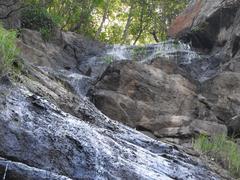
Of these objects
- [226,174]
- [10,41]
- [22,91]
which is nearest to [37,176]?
[22,91]

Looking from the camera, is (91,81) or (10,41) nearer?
(10,41)

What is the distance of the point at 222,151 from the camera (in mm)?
9250

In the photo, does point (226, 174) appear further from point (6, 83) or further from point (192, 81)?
point (192, 81)

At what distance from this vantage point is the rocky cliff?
612cm

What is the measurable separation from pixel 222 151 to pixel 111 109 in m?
3.26

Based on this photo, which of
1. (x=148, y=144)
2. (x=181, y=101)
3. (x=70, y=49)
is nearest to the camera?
(x=148, y=144)

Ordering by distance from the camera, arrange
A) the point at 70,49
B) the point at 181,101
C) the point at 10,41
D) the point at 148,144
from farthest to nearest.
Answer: the point at 70,49, the point at 181,101, the point at 148,144, the point at 10,41

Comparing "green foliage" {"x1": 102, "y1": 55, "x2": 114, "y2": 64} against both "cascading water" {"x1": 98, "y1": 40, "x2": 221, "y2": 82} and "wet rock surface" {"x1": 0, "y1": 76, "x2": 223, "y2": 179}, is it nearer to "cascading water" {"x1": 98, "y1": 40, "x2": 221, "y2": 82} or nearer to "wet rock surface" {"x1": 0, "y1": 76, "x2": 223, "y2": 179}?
"cascading water" {"x1": 98, "y1": 40, "x2": 221, "y2": 82}

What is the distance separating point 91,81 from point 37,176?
8.63 meters

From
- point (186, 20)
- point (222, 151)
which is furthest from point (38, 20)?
point (222, 151)

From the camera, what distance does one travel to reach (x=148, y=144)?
8445mm

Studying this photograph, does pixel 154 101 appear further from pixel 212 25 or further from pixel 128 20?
pixel 128 20

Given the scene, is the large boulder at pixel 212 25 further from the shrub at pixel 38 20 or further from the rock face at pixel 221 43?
the shrub at pixel 38 20

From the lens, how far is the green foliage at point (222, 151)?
8.88 m
